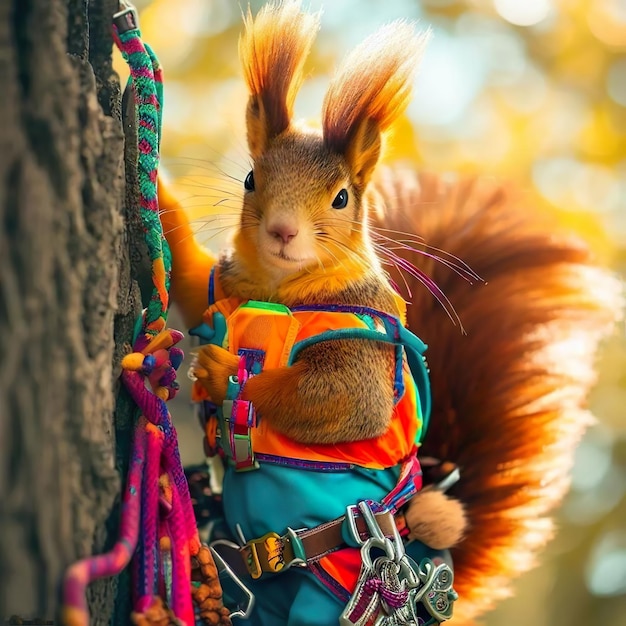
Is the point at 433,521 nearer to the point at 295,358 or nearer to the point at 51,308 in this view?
the point at 295,358

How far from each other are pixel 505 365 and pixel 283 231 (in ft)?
1.28

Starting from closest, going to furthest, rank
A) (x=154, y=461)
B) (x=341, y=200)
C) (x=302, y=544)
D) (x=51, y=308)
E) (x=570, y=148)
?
(x=51, y=308)
(x=154, y=461)
(x=302, y=544)
(x=341, y=200)
(x=570, y=148)

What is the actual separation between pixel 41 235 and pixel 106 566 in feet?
0.72

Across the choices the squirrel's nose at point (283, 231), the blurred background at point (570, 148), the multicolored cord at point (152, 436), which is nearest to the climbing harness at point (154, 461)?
the multicolored cord at point (152, 436)

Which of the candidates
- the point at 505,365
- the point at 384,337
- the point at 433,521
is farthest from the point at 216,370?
the point at 505,365

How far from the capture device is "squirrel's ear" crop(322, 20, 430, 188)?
2.57 feet

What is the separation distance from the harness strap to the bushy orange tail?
25cm

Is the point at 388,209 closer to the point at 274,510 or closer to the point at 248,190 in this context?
the point at 248,190

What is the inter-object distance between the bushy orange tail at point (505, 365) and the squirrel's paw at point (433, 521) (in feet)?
0.33

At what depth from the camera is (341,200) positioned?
833 millimetres

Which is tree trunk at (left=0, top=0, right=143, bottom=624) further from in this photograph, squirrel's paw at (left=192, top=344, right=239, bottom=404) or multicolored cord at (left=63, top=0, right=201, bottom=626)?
squirrel's paw at (left=192, top=344, right=239, bottom=404)

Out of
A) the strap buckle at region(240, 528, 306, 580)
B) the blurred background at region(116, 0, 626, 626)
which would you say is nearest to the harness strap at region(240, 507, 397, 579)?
the strap buckle at region(240, 528, 306, 580)

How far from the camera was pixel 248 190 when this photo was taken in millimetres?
832

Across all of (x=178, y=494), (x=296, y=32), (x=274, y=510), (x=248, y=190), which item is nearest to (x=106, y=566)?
(x=178, y=494)
